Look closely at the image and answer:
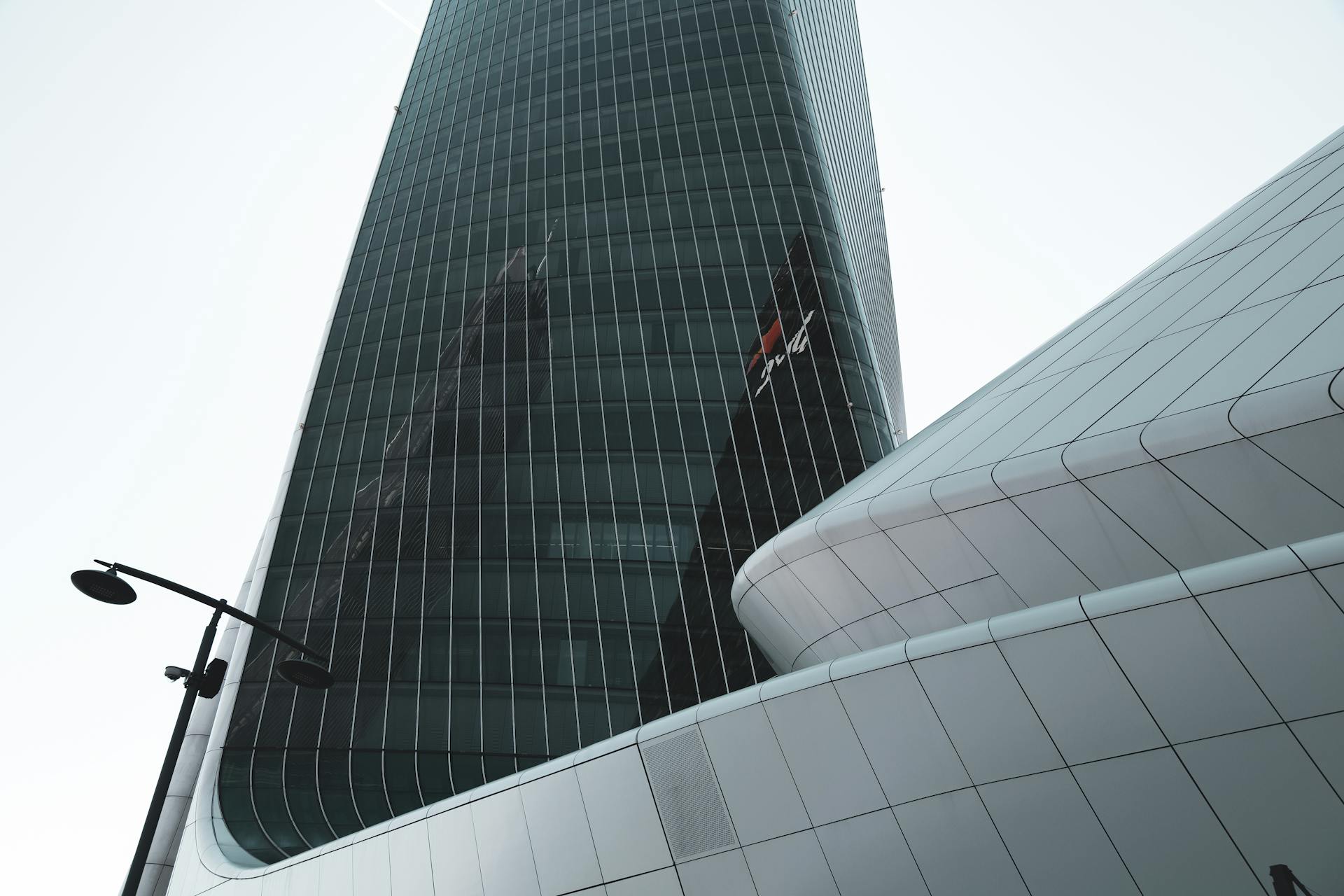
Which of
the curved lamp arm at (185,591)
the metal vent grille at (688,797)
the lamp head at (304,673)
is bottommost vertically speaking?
the metal vent grille at (688,797)

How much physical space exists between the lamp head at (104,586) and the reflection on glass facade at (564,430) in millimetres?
21626

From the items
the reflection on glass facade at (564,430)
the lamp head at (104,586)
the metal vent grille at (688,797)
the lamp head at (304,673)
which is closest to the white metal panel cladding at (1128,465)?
the metal vent grille at (688,797)

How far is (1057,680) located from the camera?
1119 centimetres

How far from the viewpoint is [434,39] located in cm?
7938

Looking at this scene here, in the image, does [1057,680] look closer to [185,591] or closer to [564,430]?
[185,591]

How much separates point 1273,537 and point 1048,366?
8.92m

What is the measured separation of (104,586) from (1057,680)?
12.5 m

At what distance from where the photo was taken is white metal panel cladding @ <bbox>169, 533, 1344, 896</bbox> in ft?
32.4

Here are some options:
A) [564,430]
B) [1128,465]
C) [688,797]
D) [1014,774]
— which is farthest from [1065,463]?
[564,430]

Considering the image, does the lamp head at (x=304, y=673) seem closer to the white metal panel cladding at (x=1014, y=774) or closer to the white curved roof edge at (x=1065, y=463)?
the white metal panel cladding at (x=1014, y=774)

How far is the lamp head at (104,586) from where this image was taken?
11.3 m

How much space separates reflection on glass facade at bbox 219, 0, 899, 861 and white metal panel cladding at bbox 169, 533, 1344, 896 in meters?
20.5

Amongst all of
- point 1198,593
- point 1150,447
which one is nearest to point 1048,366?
point 1150,447

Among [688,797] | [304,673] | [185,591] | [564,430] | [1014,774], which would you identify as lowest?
[688,797]
